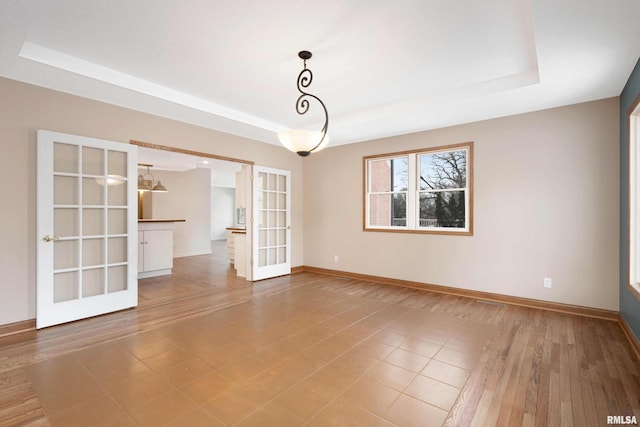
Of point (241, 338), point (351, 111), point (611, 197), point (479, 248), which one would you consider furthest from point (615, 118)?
point (241, 338)

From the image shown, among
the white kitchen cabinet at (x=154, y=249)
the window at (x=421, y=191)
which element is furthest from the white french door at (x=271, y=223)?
the white kitchen cabinet at (x=154, y=249)

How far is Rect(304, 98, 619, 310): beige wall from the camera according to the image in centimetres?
351

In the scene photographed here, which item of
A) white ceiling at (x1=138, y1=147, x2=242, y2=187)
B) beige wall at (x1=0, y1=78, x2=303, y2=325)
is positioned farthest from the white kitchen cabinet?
beige wall at (x1=0, y1=78, x2=303, y2=325)

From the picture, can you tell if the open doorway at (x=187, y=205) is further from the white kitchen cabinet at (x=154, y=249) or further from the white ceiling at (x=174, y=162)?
the white kitchen cabinet at (x=154, y=249)

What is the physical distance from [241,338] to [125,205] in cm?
235

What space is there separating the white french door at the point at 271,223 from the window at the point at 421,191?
165 cm

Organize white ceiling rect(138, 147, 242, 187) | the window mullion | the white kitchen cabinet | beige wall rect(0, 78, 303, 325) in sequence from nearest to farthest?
beige wall rect(0, 78, 303, 325)
the window mullion
the white kitchen cabinet
white ceiling rect(138, 147, 242, 187)

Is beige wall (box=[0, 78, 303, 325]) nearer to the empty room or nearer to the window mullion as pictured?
the empty room

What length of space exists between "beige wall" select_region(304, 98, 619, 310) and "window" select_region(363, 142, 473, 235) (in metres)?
0.13

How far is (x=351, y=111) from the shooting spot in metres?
4.52

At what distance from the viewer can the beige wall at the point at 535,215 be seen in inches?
138

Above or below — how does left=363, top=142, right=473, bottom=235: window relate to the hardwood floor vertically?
above

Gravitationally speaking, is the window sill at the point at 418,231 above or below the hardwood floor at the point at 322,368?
above

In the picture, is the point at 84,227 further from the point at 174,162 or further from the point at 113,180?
the point at 174,162
